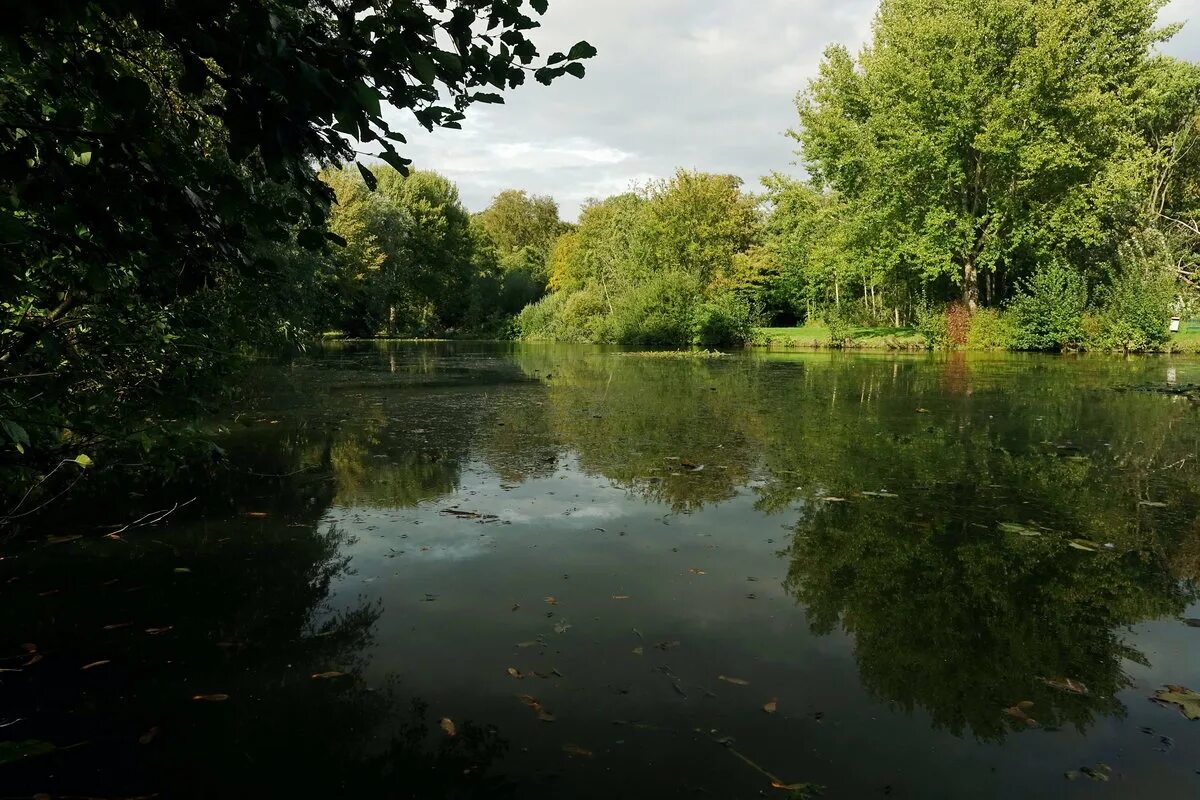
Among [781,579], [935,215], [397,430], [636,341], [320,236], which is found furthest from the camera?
[636,341]

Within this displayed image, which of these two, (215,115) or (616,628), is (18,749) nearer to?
(215,115)

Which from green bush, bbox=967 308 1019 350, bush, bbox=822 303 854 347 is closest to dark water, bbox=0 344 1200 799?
green bush, bbox=967 308 1019 350

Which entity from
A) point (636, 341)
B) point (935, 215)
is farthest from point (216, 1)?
point (636, 341)

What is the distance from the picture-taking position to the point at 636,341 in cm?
3981

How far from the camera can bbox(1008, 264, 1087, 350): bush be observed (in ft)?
89.6

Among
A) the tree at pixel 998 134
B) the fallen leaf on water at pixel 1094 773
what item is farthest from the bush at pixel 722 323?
the fallen leaf on water at pixel 1094 773

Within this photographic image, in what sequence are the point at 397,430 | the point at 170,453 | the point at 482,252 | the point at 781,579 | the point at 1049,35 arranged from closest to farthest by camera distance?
1. the point at 170,453
2. the point at 781,579
3. the point at 397,430
4. the point at 1049,35
5. the point at 482,252

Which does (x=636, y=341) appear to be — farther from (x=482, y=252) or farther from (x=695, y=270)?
(x=482, y=252)

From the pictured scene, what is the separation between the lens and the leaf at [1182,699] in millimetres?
3074

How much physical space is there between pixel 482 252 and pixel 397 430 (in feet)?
190

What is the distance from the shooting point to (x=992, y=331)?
2938 cm

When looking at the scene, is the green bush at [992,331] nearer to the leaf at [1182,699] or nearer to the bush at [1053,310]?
the bush at [1053,310]

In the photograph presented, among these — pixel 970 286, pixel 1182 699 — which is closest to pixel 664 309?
pixel 970 286

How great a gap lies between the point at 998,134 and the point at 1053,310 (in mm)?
6881
